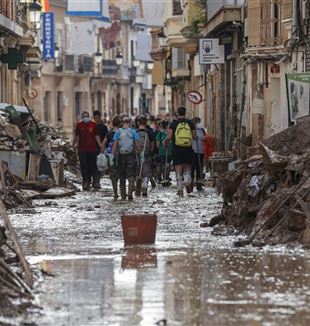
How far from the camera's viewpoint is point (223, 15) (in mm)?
37594

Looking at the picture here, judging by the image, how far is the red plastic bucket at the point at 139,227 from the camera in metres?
15.8

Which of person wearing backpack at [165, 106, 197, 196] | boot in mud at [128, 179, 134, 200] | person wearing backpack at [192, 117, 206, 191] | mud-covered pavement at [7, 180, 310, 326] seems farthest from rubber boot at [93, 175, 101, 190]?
mud-covered pavement at [7, 180, 310, 326]

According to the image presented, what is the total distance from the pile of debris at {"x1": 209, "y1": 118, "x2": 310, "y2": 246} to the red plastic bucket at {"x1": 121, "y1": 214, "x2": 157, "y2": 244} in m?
1.18

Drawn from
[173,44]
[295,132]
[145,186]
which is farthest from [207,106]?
[295,132]

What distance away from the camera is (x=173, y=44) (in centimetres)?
5666

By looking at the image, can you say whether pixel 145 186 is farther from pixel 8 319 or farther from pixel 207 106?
pixel 207 106

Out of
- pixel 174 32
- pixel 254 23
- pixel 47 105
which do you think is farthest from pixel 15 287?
pixel 47 105

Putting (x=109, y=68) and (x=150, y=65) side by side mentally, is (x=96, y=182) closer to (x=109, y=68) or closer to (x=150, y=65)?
(x=150, y=65)

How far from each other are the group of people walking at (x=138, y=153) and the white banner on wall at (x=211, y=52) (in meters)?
9.33

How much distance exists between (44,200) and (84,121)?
4882 millimetres

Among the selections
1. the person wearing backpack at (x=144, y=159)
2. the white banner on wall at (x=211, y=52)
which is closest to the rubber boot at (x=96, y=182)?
the person wearing backpack at (x=144, y=159)

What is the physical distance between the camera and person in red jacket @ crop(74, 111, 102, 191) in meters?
29.1

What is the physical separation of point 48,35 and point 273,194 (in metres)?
50.1

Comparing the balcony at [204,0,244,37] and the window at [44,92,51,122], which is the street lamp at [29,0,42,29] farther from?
the window at [44,92,51,122]
